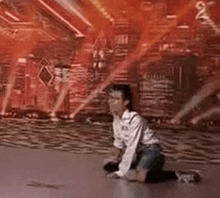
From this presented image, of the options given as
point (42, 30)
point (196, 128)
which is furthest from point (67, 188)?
point (42, 30)

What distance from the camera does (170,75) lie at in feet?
33.3

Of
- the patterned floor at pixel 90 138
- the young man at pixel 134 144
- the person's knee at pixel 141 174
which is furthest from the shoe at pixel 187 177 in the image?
the patterned floor at pixel 90 138

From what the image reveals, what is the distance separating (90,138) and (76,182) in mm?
3704

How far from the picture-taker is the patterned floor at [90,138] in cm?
638

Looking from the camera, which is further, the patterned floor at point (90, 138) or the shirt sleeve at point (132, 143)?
the patterned floor at point (90, 138)

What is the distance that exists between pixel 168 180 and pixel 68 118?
7.03 metres

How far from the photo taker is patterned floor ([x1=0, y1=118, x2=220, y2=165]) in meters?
6.38

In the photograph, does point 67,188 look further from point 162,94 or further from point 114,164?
point 162,94

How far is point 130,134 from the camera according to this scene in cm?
419

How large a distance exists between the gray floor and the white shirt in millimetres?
218

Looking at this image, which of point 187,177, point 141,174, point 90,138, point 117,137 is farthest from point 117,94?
point 90,138

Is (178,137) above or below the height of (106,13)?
below

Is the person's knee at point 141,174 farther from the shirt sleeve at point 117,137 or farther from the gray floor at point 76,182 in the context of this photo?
the shirt sleeve at point 117,137

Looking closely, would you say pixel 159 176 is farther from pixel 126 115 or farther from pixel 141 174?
pixel 126 115
